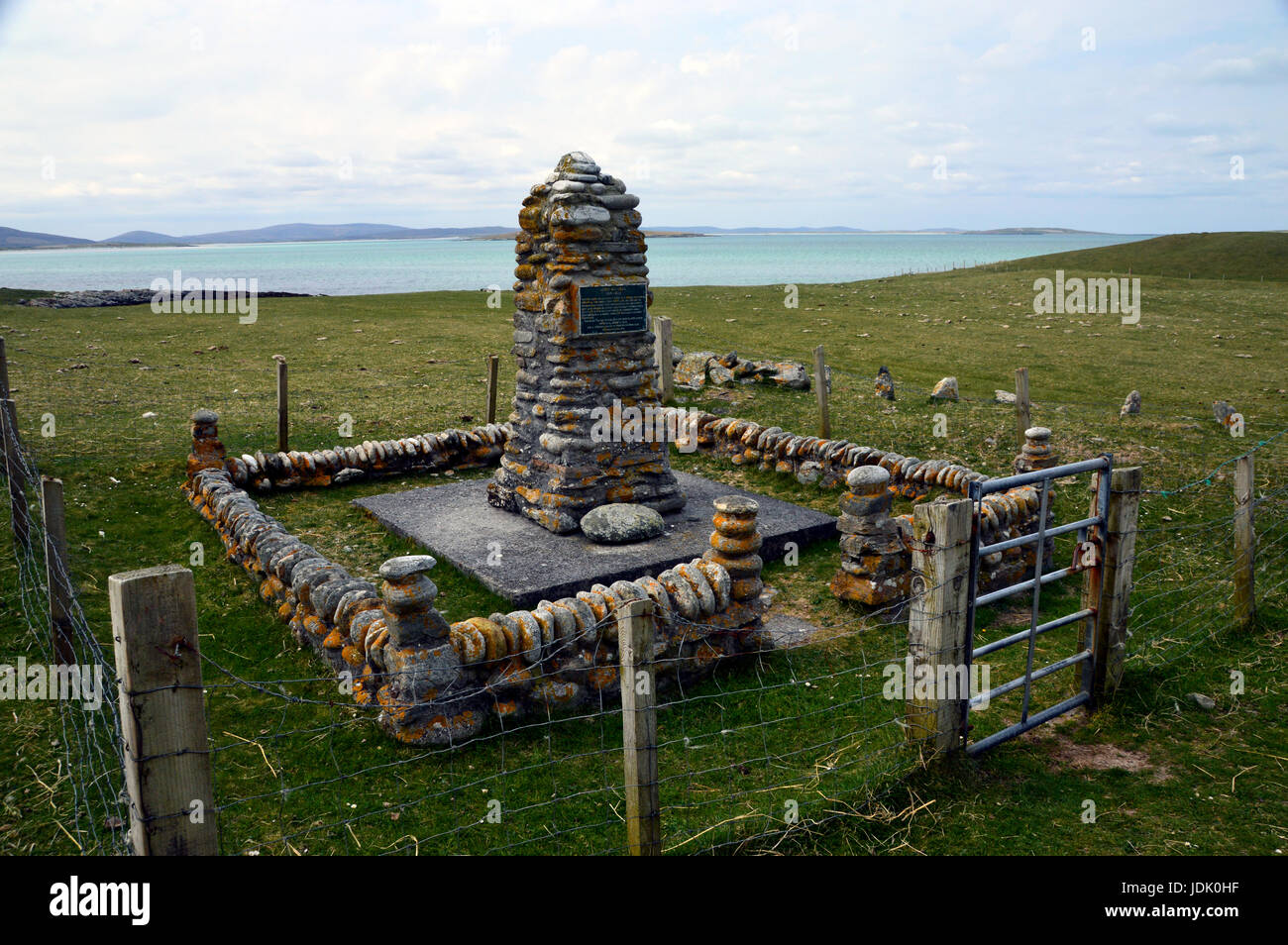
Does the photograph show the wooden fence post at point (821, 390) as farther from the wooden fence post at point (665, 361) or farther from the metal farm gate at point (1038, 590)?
the metal farm gate at point (1038, 590)

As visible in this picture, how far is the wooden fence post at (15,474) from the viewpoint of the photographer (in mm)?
8203

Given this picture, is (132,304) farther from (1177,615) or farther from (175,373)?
(1177,615)

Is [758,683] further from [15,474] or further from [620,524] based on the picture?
[15,474]

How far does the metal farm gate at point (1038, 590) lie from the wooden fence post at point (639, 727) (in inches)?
90.0

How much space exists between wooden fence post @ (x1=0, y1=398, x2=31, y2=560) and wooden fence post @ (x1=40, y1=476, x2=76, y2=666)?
172cm

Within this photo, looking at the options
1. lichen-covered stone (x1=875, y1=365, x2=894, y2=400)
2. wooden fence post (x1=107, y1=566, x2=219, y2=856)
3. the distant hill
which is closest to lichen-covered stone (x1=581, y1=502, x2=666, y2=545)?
wooden fence post (x1=107, y1=566, x2=219, y2=856)

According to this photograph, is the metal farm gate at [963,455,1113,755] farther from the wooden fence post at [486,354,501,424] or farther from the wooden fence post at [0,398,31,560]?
the wooden fence post at [486,354,501,424]

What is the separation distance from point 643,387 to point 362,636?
506cm

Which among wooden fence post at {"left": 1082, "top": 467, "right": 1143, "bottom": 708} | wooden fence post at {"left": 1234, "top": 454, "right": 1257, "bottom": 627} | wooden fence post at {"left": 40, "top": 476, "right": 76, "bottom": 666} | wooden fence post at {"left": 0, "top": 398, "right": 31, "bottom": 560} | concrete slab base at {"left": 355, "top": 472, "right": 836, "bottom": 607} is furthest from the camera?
concrete slab base at {"left": 355, "top": 472, "right": 836, "bottom": 607}

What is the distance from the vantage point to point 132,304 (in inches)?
1519

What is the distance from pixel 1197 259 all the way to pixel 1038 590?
56.2 metres

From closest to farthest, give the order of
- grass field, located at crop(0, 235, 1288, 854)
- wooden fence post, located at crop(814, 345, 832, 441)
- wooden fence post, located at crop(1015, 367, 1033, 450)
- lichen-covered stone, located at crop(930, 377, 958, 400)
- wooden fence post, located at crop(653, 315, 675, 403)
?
grass field, located at crop(0, 235, 1288, 854), wooden fence post, located at crop(1015, 367, 1033, 450), wooden fence post, located at crop(814, 345, 832, 441), lichen-covered stone, located at crop(930, 377, 958, 400), wooden fence post, located at crop(653, 315, 675, 403)

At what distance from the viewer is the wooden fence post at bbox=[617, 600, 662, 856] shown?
4.31m
